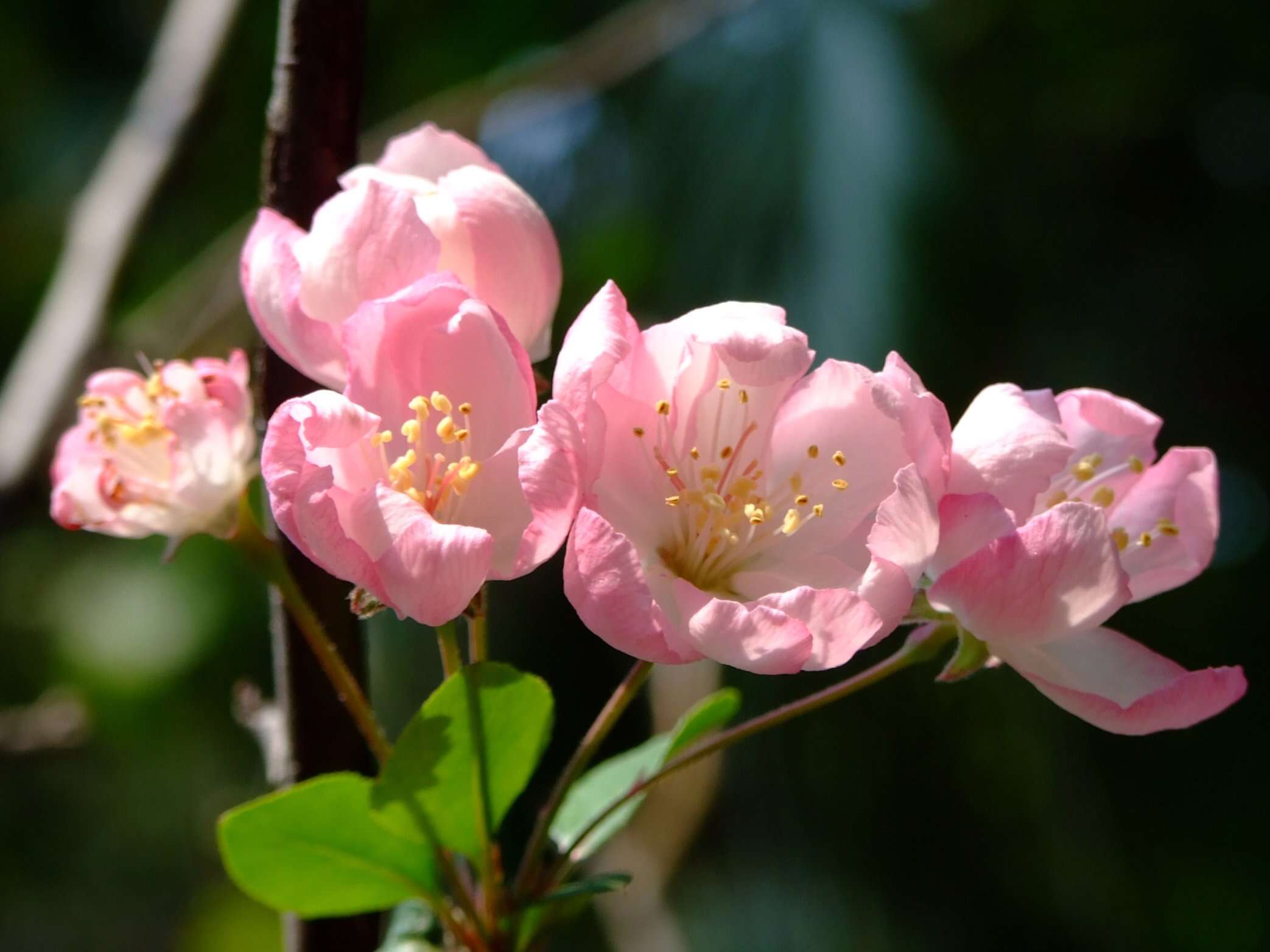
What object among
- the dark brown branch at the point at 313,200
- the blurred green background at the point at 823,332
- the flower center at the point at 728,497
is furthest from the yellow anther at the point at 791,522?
the blurred green background at the point at 823,332

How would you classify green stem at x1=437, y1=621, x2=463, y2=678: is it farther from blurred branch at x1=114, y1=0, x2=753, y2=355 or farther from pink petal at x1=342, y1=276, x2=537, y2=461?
blurred branch at x1=114, y1=0, x2=753, y2=355

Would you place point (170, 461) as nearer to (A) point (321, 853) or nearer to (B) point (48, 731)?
(A) point (321, 853)

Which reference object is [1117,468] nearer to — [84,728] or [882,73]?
[84,728]

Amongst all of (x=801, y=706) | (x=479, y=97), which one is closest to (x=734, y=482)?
(x=801, y=706)

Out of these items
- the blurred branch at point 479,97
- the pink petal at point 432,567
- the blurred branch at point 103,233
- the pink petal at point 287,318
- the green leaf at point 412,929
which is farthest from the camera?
the blurred branch at point 479,97

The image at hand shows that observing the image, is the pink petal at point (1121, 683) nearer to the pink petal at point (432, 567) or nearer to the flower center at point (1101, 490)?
the flower center at point (1101, 490)

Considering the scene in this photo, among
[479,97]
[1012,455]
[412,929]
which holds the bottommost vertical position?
[412,929]
